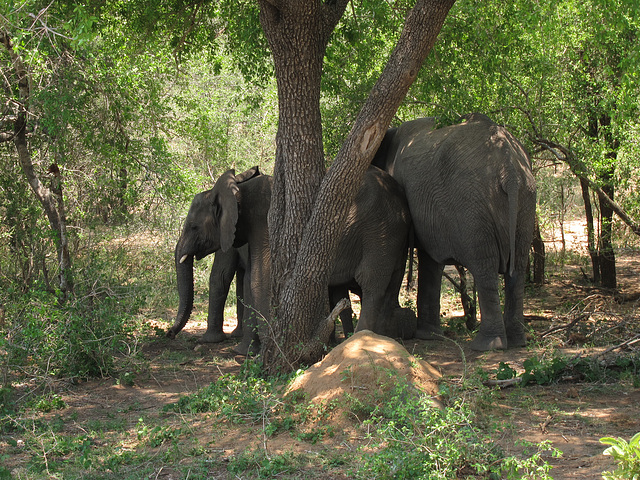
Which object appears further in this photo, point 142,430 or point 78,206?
point 78,206

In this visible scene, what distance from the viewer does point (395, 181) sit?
992 centimetres

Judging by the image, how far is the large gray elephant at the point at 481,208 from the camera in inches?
347

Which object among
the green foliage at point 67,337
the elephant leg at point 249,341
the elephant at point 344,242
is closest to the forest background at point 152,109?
the green foliage at point 67,337

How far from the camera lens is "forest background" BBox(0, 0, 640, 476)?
27.4ft

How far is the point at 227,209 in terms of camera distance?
9.45 metres

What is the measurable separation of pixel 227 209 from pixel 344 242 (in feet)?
5.19

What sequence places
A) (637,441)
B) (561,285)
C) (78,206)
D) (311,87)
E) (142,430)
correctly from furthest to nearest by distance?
(561,285) → (78,206) → (311,87) → (142,430) → (637,441)

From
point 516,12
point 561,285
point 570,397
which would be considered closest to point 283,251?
point 570,397

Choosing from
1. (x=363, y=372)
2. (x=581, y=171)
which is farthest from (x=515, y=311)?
(x=363, y=372)

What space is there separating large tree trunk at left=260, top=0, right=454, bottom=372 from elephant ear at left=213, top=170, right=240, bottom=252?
1.77 metres

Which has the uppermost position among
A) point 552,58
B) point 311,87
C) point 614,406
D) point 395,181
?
point 552,58

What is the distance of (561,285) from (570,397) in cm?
697

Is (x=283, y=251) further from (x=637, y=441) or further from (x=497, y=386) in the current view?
(x=637, y=441)

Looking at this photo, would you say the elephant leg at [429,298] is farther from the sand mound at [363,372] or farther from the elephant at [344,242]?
the sand mound at [363,372]
